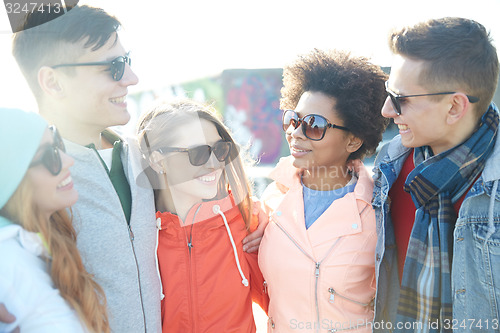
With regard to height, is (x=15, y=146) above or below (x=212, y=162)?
above

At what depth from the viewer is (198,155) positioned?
6.89 ft

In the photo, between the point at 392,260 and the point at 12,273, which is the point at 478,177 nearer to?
the point at 392,260

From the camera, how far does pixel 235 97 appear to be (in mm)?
13414

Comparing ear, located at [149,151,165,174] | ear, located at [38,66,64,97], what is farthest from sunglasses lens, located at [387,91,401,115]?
ear, located at [38,66,64,97]

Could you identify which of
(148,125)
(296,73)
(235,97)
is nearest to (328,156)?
(296,73)

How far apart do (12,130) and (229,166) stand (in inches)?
49.3

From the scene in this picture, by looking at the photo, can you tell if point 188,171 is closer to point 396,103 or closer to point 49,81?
point 49,81

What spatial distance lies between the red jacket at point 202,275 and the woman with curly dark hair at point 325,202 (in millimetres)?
184

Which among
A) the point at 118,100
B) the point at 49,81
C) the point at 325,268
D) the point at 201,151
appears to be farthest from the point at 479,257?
the point at 49,81

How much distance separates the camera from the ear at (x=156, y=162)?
83.4 inches

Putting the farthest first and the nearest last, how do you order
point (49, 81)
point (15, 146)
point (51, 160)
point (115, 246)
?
point (49, 81)
point (115, 246)
point (51, 160)
point (15, 146)

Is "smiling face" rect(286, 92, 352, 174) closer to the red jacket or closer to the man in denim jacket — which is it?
the man in denim jacket

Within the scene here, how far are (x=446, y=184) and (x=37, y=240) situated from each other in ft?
5.53

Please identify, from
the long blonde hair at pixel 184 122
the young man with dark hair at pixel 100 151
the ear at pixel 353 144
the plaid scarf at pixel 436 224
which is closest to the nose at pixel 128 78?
the young man with dark hair at pixel 100 151
